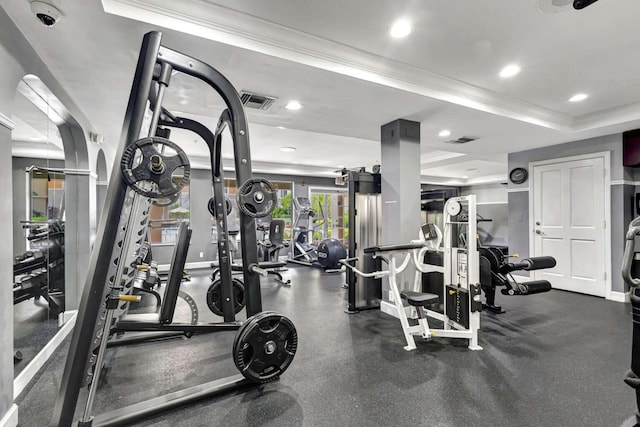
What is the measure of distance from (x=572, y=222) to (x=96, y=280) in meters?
6.28

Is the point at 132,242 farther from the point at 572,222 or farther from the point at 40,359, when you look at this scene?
the point at 572,222

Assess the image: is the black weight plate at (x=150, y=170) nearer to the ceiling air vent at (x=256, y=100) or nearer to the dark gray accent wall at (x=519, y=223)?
the ceiling air vent at (x=256, y=100)

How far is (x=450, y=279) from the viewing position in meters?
3.09

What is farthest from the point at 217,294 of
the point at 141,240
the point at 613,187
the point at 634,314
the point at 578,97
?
the point at 613,187

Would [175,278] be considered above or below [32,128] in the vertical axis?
below

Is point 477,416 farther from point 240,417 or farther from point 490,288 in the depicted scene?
point 490,288

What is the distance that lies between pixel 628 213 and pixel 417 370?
14.6 ft

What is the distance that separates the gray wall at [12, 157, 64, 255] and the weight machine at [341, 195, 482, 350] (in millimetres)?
2634

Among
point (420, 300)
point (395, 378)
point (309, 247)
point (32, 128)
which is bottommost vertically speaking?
point (395, 378)

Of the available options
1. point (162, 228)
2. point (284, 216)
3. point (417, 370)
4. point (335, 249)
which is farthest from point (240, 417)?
point (284, 216)

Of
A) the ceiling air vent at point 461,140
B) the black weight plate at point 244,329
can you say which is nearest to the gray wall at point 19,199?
the black weight plate at point 244,329

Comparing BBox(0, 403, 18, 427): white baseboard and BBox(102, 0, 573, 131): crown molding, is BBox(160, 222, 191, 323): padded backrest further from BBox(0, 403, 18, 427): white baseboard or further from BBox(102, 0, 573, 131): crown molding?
BBox(102, 0, 573, 131): crown molding

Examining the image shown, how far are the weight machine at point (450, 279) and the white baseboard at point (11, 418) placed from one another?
8.15 feet

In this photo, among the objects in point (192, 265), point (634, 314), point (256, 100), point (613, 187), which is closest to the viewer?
point (634, 314)
